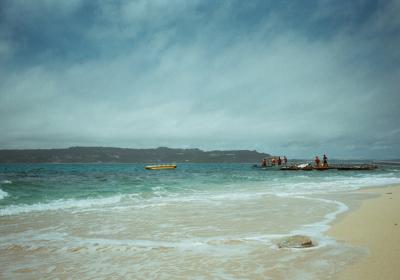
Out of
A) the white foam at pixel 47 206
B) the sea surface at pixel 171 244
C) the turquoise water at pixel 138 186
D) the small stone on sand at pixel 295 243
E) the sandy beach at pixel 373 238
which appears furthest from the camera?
the turquoise water at pixel 138 186

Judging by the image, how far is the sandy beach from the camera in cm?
509

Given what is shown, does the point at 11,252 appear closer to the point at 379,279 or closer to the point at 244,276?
the point at 244,276

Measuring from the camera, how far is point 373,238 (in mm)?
7402

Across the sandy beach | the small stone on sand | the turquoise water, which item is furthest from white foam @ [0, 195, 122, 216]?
the sandy beach

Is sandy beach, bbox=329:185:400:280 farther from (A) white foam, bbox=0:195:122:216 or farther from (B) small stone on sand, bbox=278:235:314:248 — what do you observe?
(A) white foam, bbox=0:195:122:216

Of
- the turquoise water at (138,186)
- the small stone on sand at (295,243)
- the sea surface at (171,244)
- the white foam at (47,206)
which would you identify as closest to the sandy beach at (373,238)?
the sea surface at (171,244)

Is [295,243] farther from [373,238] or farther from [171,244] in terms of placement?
[171,244]

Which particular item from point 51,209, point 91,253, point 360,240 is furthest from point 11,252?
point 360,240

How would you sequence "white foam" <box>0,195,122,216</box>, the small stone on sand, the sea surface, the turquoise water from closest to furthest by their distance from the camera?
the sea surface → the small stone on sand → "white foam" <box>0,195,122,216</box> → the turquoise water

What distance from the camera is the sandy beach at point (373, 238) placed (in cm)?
509

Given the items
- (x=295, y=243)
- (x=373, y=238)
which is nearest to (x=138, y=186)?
(x=295, y=243)

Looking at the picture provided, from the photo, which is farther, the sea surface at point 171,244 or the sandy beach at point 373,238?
the sea surface at point 171,244

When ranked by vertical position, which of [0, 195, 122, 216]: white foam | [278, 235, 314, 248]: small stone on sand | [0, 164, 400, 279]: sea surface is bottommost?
[0, 195, 122, 216]: white foam

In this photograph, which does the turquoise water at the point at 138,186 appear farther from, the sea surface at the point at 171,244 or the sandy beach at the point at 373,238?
the sandy beach at the point at 373,238
